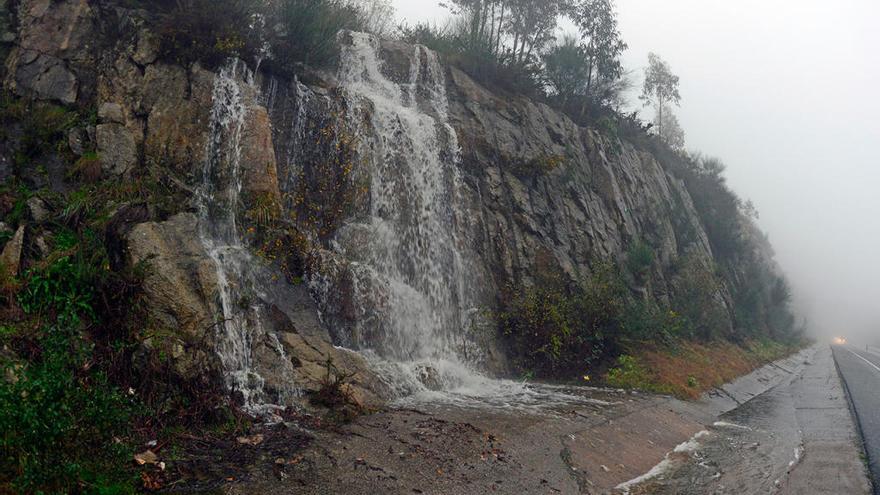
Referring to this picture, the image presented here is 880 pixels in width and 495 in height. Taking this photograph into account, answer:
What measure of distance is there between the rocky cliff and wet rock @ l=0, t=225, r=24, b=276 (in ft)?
3.39

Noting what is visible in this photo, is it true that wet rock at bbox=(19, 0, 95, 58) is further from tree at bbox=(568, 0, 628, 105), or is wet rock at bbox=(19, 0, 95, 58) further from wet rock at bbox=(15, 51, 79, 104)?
tree at bbox=(568, 0, 628, 105)

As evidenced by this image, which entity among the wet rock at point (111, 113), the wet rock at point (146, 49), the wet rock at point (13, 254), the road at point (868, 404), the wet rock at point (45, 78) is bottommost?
the road at point (868, 404)

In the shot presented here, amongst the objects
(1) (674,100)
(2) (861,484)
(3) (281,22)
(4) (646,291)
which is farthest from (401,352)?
(1) (674,100)

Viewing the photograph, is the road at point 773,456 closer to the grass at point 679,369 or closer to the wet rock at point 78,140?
the grass at point 679,369

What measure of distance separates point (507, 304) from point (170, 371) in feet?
33.1

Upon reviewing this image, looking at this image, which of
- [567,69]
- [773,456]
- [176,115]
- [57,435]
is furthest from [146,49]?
[567,69]

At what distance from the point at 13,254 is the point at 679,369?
15867 millimetres

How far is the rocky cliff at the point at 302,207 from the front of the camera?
8.56m

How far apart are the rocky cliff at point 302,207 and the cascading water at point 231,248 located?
0.11 ft

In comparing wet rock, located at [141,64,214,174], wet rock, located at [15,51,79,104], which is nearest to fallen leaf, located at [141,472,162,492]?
wet rock, located at [141,64,214,174]

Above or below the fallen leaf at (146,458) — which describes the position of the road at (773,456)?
below

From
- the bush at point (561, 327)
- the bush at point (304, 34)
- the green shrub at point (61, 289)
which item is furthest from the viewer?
the bush at point (561, 327)

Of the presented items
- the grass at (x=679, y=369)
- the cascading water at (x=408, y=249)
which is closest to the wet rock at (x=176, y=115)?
the cascading water at (x=408, y=249)

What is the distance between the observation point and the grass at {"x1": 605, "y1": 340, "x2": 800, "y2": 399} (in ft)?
48.0
